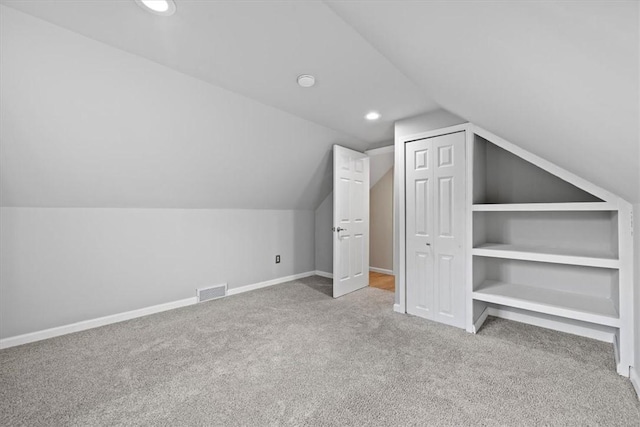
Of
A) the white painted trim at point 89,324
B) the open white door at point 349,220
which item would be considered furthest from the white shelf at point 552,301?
the white painted trim at point 89,324

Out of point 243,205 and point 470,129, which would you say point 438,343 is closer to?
point 470,129

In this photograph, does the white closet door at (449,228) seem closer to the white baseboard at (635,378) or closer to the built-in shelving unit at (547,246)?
the built-in shelving unit at (547,246)

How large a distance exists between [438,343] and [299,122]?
2684 mm

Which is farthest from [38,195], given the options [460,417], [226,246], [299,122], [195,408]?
[460,417]

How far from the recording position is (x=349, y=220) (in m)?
3.88

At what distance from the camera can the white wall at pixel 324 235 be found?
4.88m

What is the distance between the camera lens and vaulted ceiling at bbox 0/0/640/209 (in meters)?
0.72

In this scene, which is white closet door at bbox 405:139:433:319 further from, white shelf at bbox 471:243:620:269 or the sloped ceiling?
the sloped ceiling

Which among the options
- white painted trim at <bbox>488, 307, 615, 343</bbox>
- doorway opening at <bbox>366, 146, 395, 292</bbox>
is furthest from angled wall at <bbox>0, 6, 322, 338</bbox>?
white painted trim at <bbox>488, 307, 615, 343</bbox>

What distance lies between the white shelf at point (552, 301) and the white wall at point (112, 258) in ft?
9.76

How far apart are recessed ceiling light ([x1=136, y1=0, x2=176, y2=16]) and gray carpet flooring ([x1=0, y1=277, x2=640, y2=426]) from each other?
2.26 m

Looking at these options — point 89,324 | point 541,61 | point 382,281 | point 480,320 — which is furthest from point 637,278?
point 89,324

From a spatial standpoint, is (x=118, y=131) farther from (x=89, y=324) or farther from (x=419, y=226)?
(x=419, y=226)

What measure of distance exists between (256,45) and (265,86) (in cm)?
61
